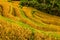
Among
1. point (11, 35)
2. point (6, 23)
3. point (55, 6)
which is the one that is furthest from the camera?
point (55, 6)

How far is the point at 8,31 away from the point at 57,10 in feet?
73.3

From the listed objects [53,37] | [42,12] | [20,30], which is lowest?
[42,12]

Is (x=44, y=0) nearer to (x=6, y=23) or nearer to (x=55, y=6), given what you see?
(x=55, y=6)

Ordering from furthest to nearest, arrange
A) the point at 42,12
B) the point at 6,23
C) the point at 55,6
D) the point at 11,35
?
the point at 55,6
the point at 42,12
the point at 6,23
the point at 11,35

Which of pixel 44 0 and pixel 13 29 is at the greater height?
pixel 13 29

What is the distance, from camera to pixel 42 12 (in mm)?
29766

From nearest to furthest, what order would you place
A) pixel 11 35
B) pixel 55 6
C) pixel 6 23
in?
1. pixel 11 35
2. pixel 6 23
3. pixel 55 6

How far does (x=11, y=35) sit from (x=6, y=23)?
1.08 meters

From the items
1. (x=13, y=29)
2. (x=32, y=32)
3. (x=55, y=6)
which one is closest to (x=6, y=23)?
(x=13, y=29)

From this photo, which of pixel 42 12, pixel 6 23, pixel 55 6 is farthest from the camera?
pixel 55 6

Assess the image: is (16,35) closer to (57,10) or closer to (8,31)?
(8,31)

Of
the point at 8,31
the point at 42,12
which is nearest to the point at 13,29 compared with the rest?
the point at 8,31

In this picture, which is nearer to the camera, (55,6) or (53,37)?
(53,37)

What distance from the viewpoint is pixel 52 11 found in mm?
30531
